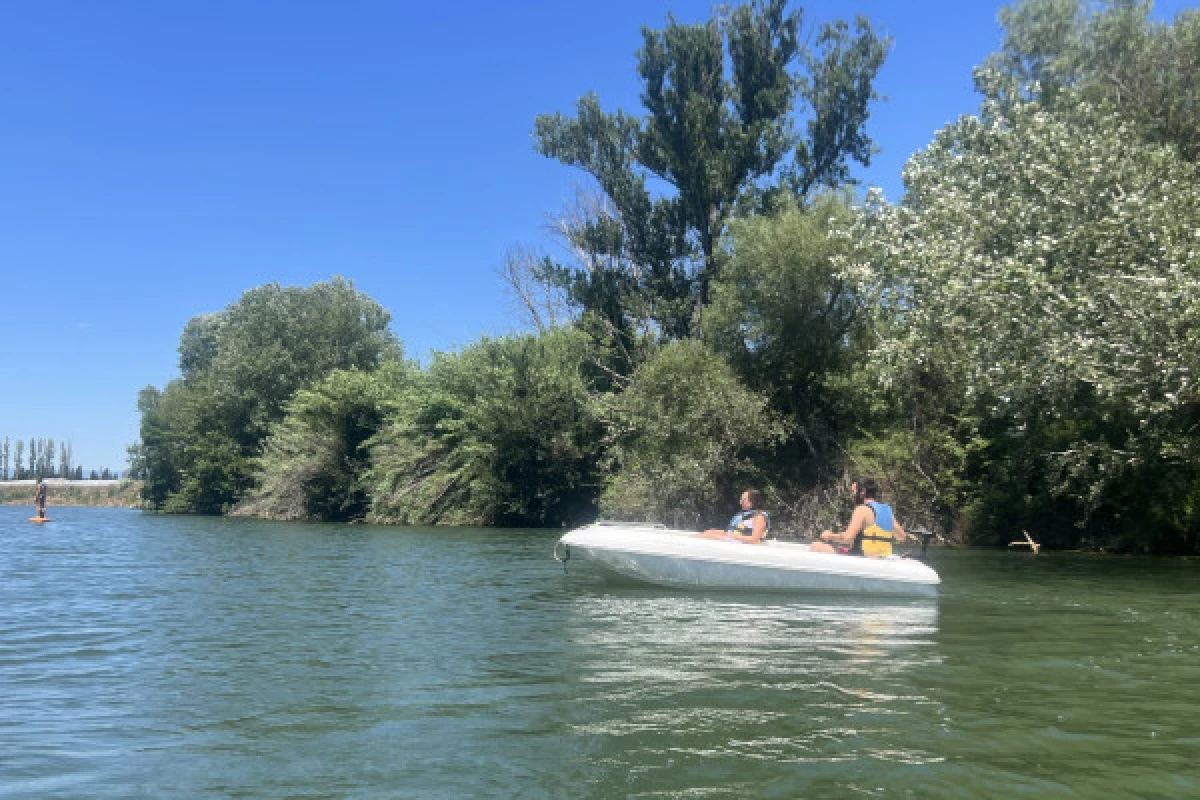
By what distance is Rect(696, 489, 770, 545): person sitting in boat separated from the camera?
12.8 meters

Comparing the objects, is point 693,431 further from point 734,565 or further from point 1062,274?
point 734,565

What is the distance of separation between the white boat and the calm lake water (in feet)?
0.79

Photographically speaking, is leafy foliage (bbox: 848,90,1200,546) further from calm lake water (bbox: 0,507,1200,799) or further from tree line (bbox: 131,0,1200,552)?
calm lake water (bbox: 0,507,1200,799)

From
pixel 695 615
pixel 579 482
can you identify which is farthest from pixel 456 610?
pixel 579 482

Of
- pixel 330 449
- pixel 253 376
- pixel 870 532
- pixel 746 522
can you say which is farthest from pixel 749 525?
pixel 253 376

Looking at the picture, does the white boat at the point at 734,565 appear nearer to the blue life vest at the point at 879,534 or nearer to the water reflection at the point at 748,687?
the blue life vest at the point at 879,534

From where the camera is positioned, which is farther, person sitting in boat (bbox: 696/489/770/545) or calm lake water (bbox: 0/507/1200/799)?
person sitting in boat (bbox: 696/489/770/545)

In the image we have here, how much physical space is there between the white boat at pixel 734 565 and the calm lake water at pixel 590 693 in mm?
240

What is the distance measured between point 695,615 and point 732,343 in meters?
15.0

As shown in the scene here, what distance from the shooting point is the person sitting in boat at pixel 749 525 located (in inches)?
505

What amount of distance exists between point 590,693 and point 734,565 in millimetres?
5978

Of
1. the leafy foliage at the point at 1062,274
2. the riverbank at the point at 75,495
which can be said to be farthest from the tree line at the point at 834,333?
the riverbank at the point at 75,495

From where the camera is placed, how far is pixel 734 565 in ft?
40.8

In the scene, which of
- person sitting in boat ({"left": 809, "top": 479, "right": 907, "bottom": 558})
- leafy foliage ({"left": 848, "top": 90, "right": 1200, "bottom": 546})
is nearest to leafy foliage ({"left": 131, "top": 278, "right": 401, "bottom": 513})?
leafy foliage ({"left": 848, "top": 90, "right": 1200, "bottom": 546})
